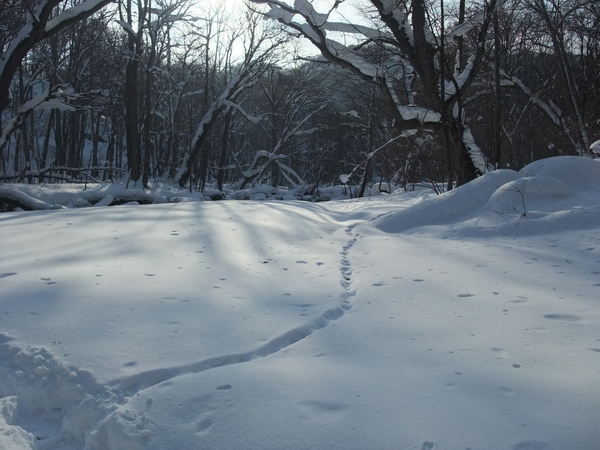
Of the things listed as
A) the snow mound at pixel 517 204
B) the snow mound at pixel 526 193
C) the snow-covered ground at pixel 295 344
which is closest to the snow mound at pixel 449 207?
the snow mound at pixel 517 204

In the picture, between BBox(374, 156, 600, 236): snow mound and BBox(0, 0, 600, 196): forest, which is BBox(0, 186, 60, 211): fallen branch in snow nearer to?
BBox(0, 0, 600, 196): forest

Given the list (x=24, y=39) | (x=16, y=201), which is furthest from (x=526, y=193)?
(x=24, y=39)

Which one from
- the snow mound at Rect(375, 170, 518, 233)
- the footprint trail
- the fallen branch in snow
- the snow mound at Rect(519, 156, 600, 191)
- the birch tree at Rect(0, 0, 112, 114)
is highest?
the birch tree at Rect(0, 0, 112, 114)

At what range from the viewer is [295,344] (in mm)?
2344

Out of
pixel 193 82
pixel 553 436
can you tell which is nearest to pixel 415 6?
pixel 553 436

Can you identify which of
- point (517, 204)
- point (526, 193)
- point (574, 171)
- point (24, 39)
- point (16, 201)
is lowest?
point (16, 201)

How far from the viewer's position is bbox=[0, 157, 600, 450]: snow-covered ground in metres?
1.62

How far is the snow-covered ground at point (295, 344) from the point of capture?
1616 millimetres

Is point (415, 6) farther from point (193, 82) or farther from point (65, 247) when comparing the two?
point (193, 82)

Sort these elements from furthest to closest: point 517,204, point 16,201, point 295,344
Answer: point 16,201, point 517,204, point 295,344

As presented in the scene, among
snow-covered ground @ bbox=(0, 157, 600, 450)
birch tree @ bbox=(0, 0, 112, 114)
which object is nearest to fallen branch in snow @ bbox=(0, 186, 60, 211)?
birch tree @ bbox=(0, 0, 112, 114)

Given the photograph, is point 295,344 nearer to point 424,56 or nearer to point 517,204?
point 517,204

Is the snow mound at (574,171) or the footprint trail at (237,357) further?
the snow mound at (574,171)

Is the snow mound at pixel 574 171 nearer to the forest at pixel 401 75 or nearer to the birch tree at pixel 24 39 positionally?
the forest at pixel 401 75
